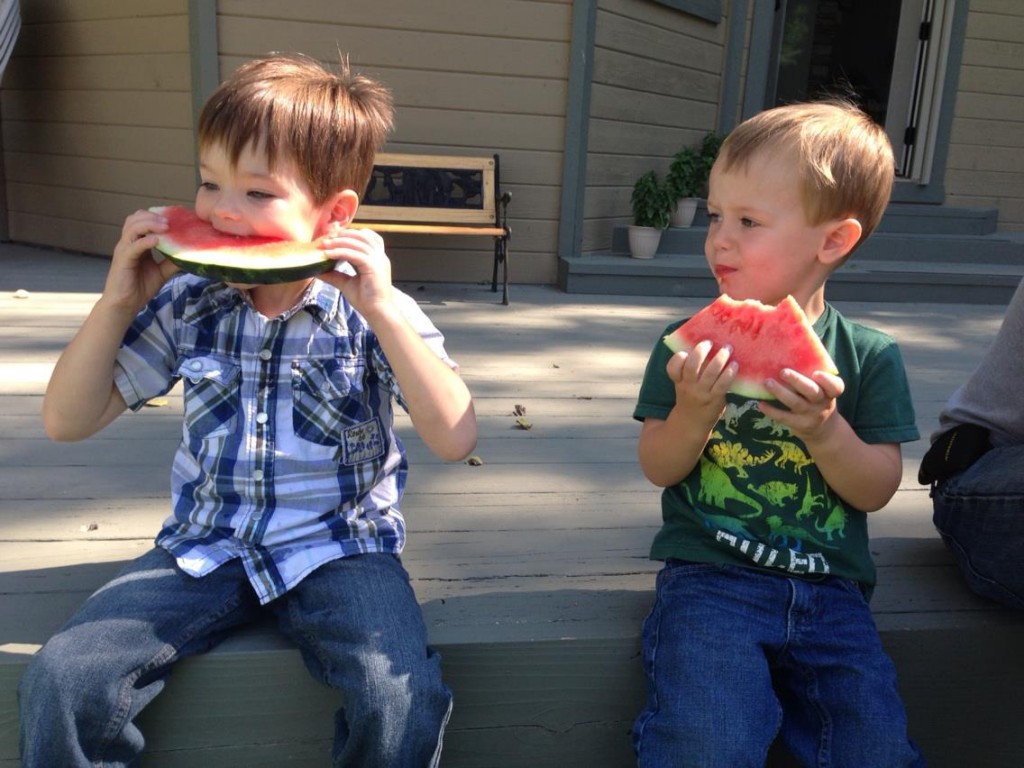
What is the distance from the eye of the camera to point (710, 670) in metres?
1.68

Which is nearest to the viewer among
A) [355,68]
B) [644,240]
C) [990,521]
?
[990,521]

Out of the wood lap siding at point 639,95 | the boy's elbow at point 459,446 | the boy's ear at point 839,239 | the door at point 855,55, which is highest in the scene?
the door at point 855,55

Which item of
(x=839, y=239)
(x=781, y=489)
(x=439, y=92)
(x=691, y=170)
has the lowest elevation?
(x=781, y=489)

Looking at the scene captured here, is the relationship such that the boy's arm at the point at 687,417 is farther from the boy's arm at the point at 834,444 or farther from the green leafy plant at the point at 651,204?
the green leafy plant at the point at 651,204

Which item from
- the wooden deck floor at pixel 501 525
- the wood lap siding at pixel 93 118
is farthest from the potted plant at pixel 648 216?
the wood lap siding at pixel 93 118

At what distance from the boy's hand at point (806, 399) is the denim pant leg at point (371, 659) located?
765mm

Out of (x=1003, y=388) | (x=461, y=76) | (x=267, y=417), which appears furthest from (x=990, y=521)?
(x=461, y=76)

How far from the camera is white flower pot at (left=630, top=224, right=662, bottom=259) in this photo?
6.97m

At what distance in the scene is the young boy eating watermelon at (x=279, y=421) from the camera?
1.64 m

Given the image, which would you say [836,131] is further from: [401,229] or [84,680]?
[401,229]

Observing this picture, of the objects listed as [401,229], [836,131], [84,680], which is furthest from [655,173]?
[84,680]

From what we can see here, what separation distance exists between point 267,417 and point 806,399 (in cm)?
101

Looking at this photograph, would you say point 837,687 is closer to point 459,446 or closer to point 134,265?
point 459,446

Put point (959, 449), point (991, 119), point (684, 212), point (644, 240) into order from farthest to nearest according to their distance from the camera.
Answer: point (991, 119) → point (684, 212) → point (644, 240) → point (959, 449)
